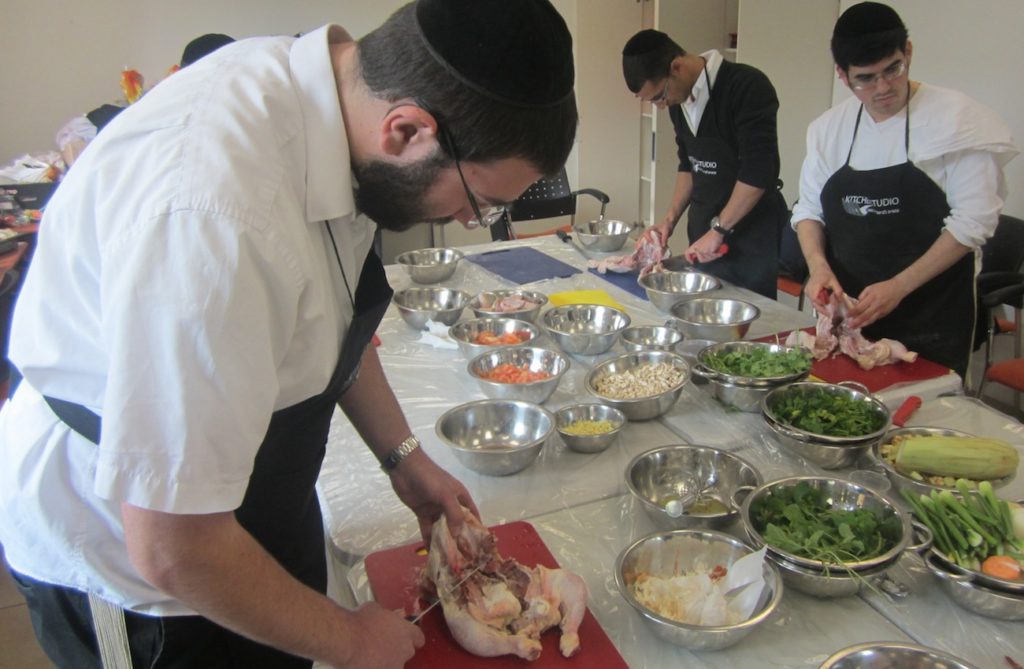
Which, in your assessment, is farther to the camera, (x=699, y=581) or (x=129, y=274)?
(x=699, y=581)

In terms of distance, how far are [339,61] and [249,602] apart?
0.74 metres

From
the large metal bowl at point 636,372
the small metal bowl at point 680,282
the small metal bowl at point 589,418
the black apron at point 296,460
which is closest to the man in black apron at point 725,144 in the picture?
the small metal bowl at point 680,282

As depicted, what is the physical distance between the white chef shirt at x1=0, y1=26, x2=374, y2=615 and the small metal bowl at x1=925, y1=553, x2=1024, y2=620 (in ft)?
3.64

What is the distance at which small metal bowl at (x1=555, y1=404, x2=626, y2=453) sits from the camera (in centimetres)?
180

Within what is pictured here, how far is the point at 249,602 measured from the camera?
0.91 meters

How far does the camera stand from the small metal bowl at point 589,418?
1.80 m

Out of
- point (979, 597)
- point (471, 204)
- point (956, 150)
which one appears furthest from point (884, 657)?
point (956, 150)

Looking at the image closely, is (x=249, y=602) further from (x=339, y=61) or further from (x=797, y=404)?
(x=797, y=404)

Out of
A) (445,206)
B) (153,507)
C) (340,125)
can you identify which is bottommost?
(153,507)

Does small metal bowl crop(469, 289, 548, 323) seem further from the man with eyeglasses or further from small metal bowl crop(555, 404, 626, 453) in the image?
the man with eyeglasses

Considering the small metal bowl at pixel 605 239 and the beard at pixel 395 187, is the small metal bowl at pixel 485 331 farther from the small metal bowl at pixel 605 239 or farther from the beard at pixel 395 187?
the beard at pixel 395 187

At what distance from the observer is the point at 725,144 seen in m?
3.22

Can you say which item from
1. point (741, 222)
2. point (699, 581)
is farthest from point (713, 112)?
point (699, 581)

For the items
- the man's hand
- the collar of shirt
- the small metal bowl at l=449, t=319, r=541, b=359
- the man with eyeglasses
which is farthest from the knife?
the man with eyeglasses
